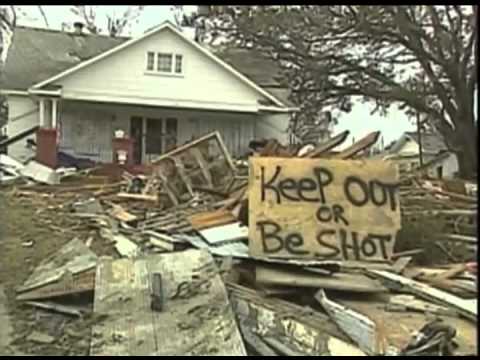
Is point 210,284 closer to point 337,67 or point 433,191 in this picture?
point 433,191

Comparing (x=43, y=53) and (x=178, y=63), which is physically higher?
(x=43, y=53)

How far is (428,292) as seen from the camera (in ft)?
18.4

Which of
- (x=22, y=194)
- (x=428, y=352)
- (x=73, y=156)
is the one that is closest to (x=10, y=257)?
(x=428, y=352)

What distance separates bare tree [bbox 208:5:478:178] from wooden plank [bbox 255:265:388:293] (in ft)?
35.2

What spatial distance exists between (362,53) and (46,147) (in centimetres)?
783

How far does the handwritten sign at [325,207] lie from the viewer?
5.67 metres

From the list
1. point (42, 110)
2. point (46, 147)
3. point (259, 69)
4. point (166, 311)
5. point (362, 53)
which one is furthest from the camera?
point (259, 69)

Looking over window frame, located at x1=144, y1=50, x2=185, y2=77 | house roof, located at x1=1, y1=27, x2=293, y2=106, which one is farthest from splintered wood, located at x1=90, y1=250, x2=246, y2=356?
window frame, located at x1=144, y1=50, x2=185, y2=77

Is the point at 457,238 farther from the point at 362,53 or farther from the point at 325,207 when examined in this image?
the point at 362,53

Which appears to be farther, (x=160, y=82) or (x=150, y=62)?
(x=150, y=62)

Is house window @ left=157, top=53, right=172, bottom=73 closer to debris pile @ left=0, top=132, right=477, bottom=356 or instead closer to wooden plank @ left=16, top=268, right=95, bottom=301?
debris pile @ left=0, top=132, right=477, bottom=356

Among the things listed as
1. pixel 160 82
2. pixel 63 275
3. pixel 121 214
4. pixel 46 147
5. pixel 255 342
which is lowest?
pixel 255 342

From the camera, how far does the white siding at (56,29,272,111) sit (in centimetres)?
2002

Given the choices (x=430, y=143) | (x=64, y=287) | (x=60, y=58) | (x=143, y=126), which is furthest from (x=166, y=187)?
(x=430, y=143)
